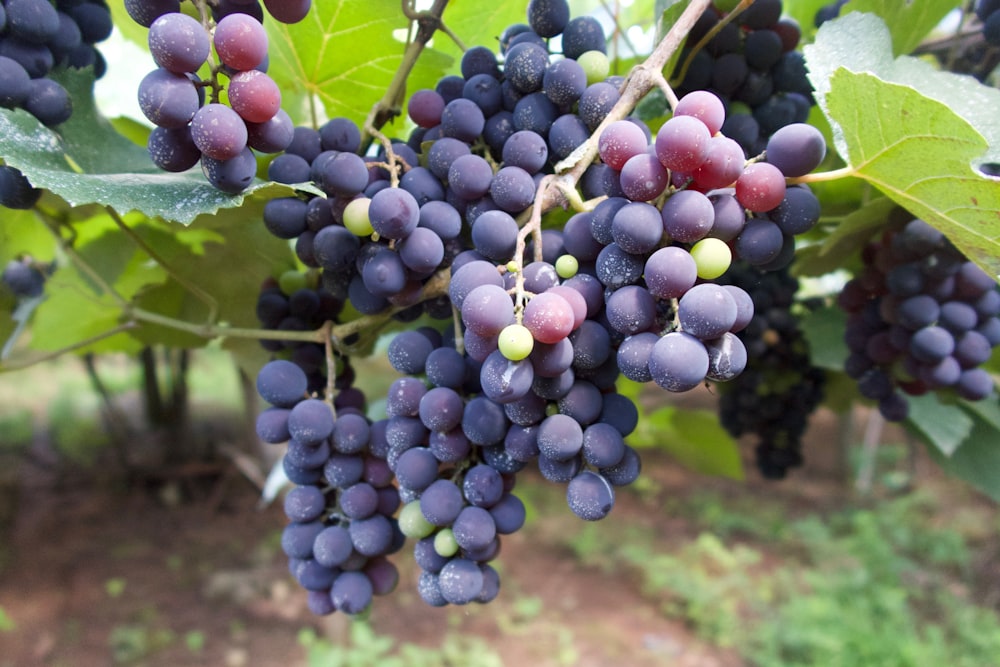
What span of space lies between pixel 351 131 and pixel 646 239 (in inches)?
12.3

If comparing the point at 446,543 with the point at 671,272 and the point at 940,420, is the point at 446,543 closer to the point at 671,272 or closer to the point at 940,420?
the point at 671,272

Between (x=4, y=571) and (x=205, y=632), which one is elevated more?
(x=205, y=632)

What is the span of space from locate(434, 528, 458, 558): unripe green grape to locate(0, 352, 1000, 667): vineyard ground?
6.96 ft

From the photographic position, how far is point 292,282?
2.39ft

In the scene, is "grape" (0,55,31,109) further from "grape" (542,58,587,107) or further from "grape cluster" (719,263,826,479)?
"grape cluster" (719,263,826,479)

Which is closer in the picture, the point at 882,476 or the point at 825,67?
the point at 825,67

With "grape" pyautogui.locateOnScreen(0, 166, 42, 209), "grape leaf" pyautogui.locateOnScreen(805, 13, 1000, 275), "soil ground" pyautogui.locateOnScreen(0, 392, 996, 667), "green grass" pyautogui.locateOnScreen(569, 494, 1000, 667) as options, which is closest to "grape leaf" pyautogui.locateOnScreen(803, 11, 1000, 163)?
"grape leaf" pyautogui.locateOnScreen(805, 13, 1000, 275)

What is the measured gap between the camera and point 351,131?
1.88ft

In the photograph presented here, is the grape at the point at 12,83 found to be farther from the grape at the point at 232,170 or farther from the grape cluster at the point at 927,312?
the grape cluster at the point at 927,312

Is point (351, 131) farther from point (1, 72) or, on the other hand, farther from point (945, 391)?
point (945, 391)

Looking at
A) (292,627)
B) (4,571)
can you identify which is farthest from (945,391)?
(4,571)

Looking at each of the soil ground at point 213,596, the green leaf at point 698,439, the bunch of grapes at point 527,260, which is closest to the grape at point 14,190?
the bunch of grapes at point 527,260

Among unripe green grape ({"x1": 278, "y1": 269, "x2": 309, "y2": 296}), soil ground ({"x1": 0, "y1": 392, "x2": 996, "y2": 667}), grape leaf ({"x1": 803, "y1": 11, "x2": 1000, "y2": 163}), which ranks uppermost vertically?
grape leaf ({"x1": 803, "y1": 11, "x2": 1000, "y2": 163})

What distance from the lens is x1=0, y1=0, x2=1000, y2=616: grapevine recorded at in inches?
16.3
